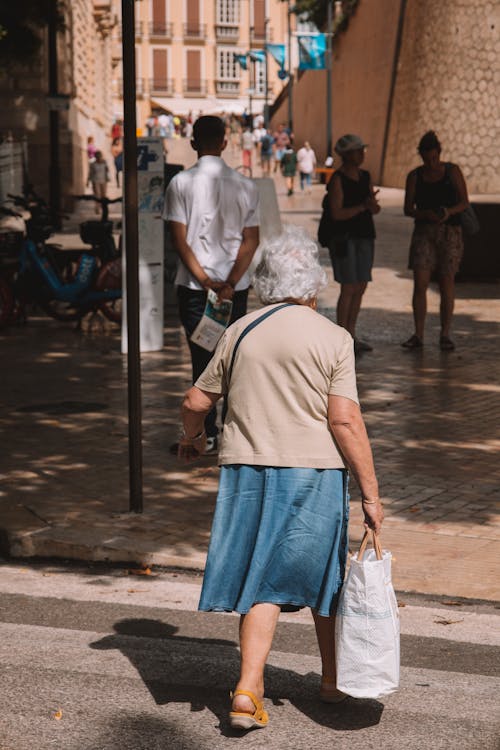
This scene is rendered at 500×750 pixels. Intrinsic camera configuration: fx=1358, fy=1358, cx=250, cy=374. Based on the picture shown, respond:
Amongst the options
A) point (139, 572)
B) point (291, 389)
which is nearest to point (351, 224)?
point (139, 572)

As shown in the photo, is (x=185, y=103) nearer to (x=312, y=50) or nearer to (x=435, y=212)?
(x=312, y=50)

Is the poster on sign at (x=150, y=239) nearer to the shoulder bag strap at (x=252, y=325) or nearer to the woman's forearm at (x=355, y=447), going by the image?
the shoulder bag strap at (x=252, y=325)

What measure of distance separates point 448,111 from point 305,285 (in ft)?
119

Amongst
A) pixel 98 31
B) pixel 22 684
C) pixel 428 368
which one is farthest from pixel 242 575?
pixel 98 31

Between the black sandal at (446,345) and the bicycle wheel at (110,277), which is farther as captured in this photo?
the bicycle wheel at (110,277)

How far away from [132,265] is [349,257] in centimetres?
487

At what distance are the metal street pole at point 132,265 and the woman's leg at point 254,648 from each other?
269cm

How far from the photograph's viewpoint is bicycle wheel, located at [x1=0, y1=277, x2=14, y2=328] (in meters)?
14.1

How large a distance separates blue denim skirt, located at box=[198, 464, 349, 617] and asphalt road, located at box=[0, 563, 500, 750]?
384mm

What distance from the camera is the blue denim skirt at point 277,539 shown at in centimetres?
419

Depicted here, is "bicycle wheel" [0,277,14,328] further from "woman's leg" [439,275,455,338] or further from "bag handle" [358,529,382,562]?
"bag handle" [358,529,382,562]

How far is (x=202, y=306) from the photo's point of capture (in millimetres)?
7984

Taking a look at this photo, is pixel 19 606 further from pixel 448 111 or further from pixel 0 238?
pixel 448 111

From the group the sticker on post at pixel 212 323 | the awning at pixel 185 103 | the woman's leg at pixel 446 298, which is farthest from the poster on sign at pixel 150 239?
the awning at pixel 185 103
